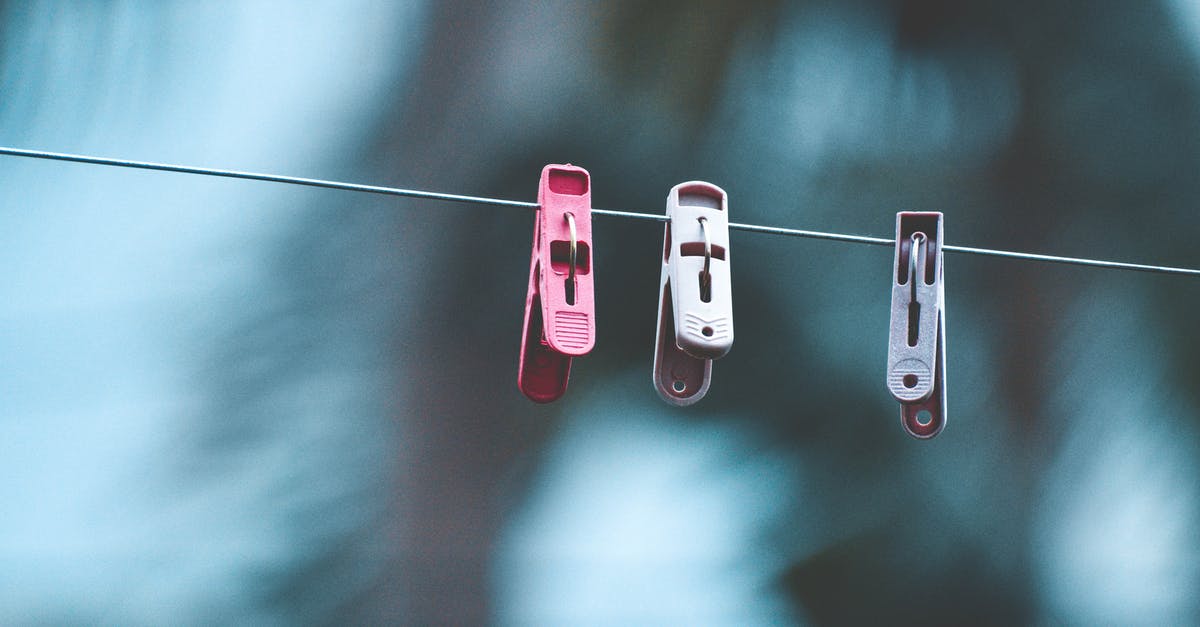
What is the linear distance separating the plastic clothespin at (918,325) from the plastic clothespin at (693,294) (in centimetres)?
21

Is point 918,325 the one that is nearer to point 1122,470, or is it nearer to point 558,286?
point 558,286

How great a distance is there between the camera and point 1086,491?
2609mm

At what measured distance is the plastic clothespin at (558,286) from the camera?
118 cm

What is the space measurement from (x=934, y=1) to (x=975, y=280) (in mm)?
635

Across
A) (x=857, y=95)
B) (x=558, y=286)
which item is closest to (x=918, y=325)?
(x=558, y=286)

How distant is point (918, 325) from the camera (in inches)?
51.8

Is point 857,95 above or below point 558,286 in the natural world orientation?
above

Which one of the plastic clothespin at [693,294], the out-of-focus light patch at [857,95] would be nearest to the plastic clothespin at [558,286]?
the plastic clothespin at [693,294]

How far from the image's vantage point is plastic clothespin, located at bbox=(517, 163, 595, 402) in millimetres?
1181

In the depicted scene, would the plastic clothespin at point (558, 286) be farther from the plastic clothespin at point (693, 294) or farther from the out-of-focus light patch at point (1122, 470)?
the out-of-focus light patch at point (1122, 470)

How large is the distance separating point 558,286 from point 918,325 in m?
0.42

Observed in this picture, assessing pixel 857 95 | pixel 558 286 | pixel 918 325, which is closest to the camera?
pixel 558 286

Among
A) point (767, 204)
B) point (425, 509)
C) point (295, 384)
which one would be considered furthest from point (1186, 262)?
point (295, 384)

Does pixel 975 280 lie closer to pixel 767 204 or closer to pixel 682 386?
pixel 767 204
